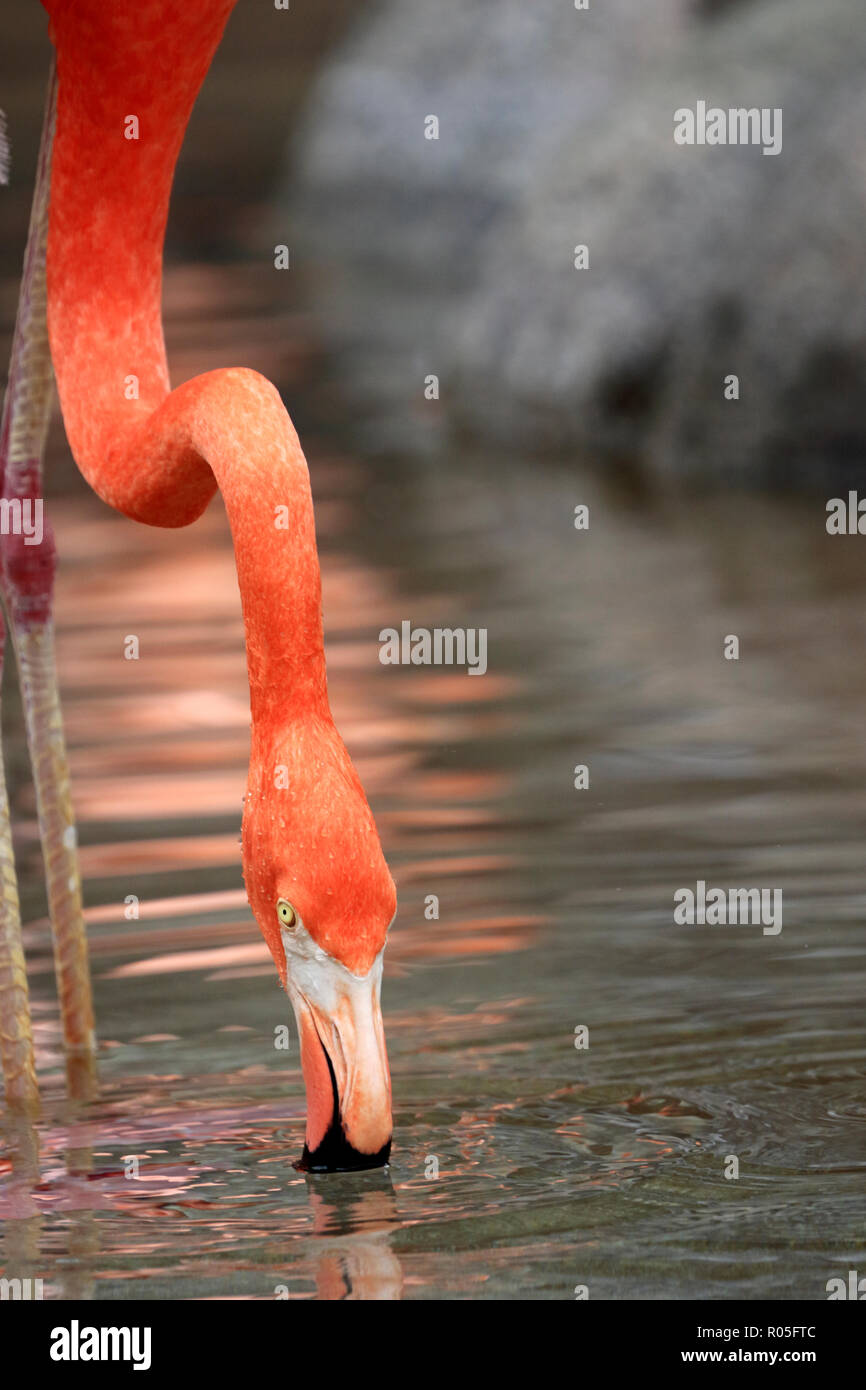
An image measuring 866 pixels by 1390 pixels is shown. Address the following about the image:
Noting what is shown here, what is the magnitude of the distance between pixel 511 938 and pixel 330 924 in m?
1.90

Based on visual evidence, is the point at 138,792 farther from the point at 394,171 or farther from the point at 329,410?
the point at 394,171

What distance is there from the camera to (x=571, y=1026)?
502cm

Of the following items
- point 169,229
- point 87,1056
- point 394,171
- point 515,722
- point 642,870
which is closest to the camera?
point 87,1056

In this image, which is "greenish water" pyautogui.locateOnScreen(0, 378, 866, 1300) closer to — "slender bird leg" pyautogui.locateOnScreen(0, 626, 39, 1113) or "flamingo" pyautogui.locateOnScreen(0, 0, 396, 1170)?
"slender bird leg" pyautogui.locateOnScreen(0, 626, 39, 1113)

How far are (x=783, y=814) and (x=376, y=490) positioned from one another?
4.60 metres

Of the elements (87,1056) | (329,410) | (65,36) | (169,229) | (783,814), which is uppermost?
(169,229)

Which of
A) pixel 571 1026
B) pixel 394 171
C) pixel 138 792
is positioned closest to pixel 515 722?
pixel 138 792

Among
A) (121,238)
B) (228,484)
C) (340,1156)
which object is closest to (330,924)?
(340,1156)

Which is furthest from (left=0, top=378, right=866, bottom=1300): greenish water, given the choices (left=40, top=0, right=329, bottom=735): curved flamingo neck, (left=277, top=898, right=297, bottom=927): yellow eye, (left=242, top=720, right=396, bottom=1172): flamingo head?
(left=40, top=0, right=329, bottom=735): curved flamingo neck

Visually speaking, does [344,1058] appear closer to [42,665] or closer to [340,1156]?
[340,1156]

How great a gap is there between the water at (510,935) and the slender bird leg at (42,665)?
0.14 metres

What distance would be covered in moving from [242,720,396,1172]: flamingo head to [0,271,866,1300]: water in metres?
0.29

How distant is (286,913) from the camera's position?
12.2 feet

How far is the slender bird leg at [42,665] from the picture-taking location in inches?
193
